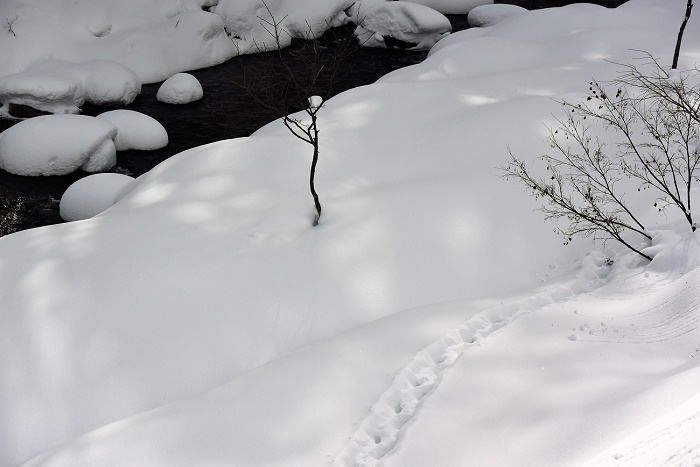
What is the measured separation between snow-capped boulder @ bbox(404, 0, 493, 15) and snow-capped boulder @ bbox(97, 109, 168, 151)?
7.52m

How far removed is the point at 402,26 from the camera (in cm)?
1372

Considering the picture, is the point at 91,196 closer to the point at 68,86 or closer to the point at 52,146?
the point at 52,146

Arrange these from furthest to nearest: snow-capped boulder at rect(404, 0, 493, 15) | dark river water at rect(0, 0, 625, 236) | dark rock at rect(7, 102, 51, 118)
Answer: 1. snow-capped boulder at rect(404, 0, 493, 15)
2. dark rock at rect(7, 102, 51, 118)
3. dark river water at rect(0, 0, 625, 236)


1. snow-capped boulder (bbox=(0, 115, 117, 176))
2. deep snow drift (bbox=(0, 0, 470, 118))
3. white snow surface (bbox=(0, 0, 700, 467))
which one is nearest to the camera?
white snow surface (bbox=(0, 0, 700, 467))

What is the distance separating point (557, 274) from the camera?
19.3 ft

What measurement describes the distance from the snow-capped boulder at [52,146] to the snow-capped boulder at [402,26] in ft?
20.5

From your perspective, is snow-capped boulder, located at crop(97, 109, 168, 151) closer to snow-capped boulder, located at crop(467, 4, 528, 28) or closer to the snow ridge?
the snow ridge

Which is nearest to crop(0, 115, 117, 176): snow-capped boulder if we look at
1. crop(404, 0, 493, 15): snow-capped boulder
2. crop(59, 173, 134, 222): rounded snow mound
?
crop(59, 173, 134, 222): rounded snow mound

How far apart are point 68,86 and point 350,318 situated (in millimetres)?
7911

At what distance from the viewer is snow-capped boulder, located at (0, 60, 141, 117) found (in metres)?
10.9

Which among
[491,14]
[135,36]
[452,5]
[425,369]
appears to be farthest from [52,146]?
[452,5]

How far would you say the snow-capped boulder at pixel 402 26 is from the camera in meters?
13.6

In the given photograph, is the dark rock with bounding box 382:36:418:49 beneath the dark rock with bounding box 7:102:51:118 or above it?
above

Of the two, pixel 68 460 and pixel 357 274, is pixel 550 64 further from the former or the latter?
pixel 68 460
